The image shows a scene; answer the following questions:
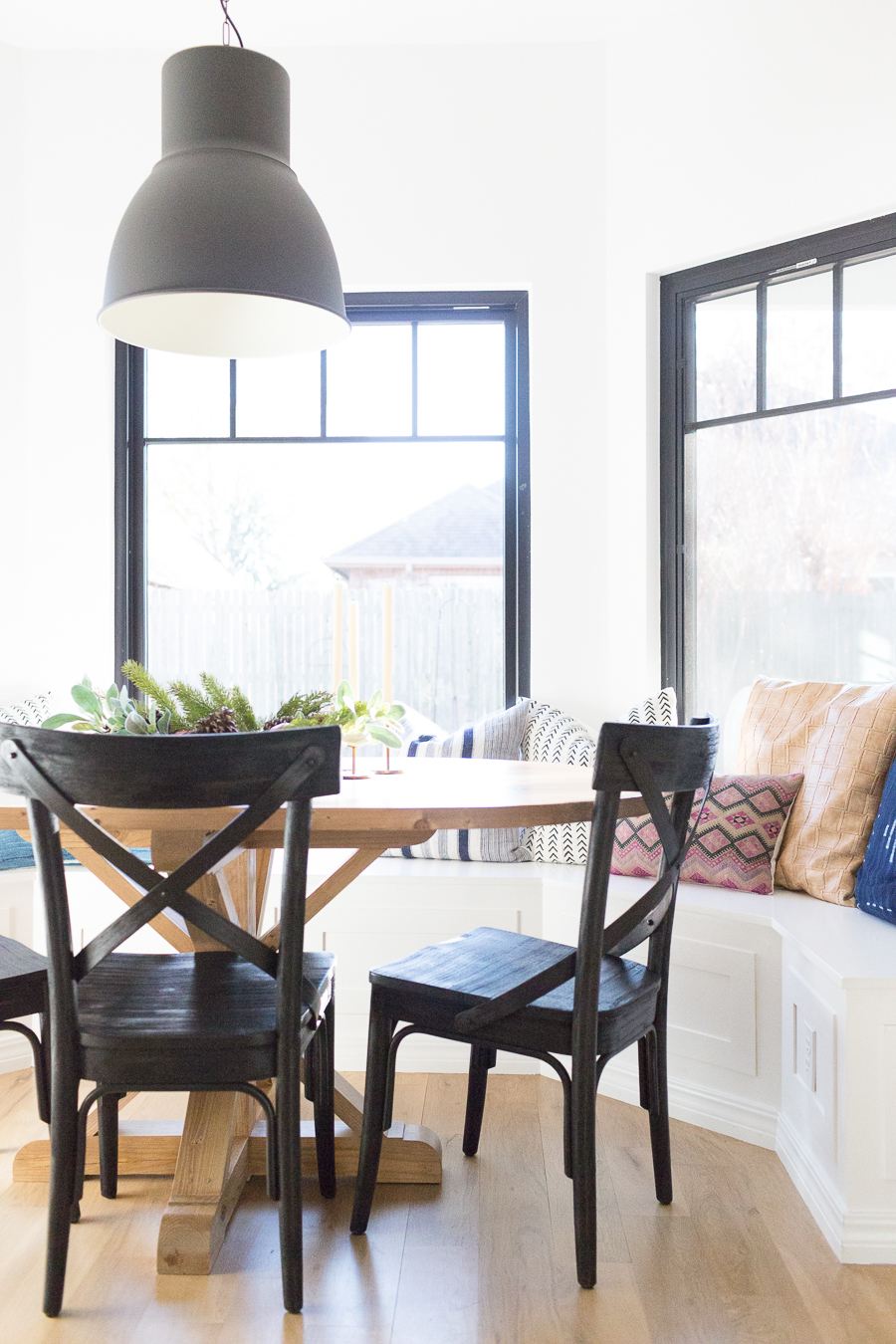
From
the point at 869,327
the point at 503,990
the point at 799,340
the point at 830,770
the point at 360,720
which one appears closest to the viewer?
the point at 503,990

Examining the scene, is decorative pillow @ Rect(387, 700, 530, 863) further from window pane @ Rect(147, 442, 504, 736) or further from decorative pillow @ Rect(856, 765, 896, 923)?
decorative pillow @ Rect(856, 765, 896, 923)

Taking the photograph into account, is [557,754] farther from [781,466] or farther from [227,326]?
[227,326]

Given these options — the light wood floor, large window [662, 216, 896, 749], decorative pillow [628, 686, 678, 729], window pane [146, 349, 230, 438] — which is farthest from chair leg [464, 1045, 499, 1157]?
window pane [146, 349, 230, 438]

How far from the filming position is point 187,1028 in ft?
5.31

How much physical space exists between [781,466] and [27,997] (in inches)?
97.2

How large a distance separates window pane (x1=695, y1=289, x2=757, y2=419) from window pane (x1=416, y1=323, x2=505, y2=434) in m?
0.74

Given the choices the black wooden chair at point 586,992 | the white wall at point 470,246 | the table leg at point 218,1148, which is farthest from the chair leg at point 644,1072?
the white wall at point 470,246

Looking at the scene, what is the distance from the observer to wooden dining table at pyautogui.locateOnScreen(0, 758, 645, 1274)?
1.75m

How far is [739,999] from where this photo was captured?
249 centimetres

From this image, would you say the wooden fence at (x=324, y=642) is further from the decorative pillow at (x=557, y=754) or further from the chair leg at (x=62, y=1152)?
the chair leg at (x=62, y=1152)

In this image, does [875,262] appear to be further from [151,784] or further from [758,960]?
[151,784]

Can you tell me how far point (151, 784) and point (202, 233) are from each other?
3.55 ft

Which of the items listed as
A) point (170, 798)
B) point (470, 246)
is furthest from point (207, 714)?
point (470, 246)

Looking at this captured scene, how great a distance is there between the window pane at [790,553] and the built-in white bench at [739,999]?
0.80 meters
